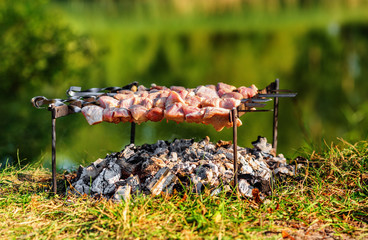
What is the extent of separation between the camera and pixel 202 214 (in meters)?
3.32

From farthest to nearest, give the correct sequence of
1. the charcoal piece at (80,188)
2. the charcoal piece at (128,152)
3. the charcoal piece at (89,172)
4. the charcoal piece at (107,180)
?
the charcoal piece at (128,152) < the charcoal piece at (89,172) < the charcoal piece at (80,188) < the charcoal piece at (107,180)

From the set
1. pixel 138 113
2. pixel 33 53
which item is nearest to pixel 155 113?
pixel 138 113

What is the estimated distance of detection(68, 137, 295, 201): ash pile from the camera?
375 centimetres

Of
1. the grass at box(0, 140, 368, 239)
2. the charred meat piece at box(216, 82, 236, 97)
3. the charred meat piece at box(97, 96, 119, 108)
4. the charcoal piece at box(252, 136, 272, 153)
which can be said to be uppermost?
the charred meat piece at box(216, 82, 236, 97)

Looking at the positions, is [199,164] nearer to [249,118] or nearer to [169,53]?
[249,118]

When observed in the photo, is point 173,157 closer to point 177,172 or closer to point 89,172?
point 177,172

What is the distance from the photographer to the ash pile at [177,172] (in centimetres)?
375

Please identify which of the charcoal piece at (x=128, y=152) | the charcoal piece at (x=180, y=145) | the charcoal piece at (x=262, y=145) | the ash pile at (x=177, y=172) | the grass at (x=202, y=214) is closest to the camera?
the grass at (x=202, y=214)

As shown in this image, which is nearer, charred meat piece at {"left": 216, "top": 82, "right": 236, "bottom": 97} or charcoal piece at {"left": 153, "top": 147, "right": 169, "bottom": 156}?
charred meat piece at {"left": 216, "top": 82, "right": 236, "bottom": 97}

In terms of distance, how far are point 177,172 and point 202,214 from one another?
2.23 ft

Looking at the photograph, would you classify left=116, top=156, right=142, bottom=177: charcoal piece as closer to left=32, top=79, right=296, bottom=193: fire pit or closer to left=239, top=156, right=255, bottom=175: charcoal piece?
left=32, top=79, right=296, bottom=193: fire pit

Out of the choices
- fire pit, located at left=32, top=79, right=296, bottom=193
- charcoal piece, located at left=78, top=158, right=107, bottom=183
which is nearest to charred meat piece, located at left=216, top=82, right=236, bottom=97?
fire pit, located at left=32, top=79, right=296, bottom=193

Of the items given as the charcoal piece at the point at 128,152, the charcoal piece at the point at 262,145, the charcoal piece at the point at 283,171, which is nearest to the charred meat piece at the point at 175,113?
the charcoal piece at the point at 128,152

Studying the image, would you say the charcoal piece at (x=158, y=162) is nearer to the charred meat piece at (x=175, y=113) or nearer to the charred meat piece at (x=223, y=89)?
the charred meat piece at (x=175, y=113)
